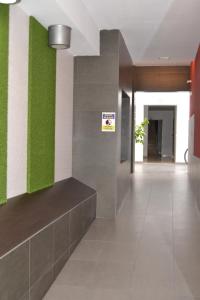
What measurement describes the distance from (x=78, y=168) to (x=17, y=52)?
2.62m

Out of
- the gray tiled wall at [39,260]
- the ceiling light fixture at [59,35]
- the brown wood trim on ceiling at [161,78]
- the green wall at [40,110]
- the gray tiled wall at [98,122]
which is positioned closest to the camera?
the gray tiled wall at [39,260]

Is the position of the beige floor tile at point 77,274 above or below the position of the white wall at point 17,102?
below

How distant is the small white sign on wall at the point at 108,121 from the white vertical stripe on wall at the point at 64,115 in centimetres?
52

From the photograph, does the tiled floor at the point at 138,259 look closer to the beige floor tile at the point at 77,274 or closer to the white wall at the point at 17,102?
the beige floor tile at the point at 77,274

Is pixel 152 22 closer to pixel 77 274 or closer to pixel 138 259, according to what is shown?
pixel 138 259

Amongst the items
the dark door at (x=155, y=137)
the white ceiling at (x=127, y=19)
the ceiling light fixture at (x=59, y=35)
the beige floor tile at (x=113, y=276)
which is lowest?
the beige floor tile at (x=113, y=276)

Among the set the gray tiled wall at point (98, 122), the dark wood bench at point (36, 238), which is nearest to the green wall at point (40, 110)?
the dark wood bench at point (36, 238)

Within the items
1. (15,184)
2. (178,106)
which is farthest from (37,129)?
(178,106)

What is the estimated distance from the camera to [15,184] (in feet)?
12.2

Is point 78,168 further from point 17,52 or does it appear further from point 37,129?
point 17,52

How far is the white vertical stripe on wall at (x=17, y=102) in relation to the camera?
3.60m

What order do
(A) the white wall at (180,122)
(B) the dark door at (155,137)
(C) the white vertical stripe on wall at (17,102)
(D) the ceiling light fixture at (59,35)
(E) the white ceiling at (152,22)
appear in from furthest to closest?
(B) the dark door at (155,137)
(A) the white wall at (180,122)
(E) the white ceiling at (152,22)
(D) the ceiling light fixture at (59,35)
(C) the white vertical stripe on wall at (17,102)

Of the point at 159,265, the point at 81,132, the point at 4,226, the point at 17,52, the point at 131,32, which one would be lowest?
the point at 159,265

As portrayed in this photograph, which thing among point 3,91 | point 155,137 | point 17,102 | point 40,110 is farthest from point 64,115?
point 155,137
